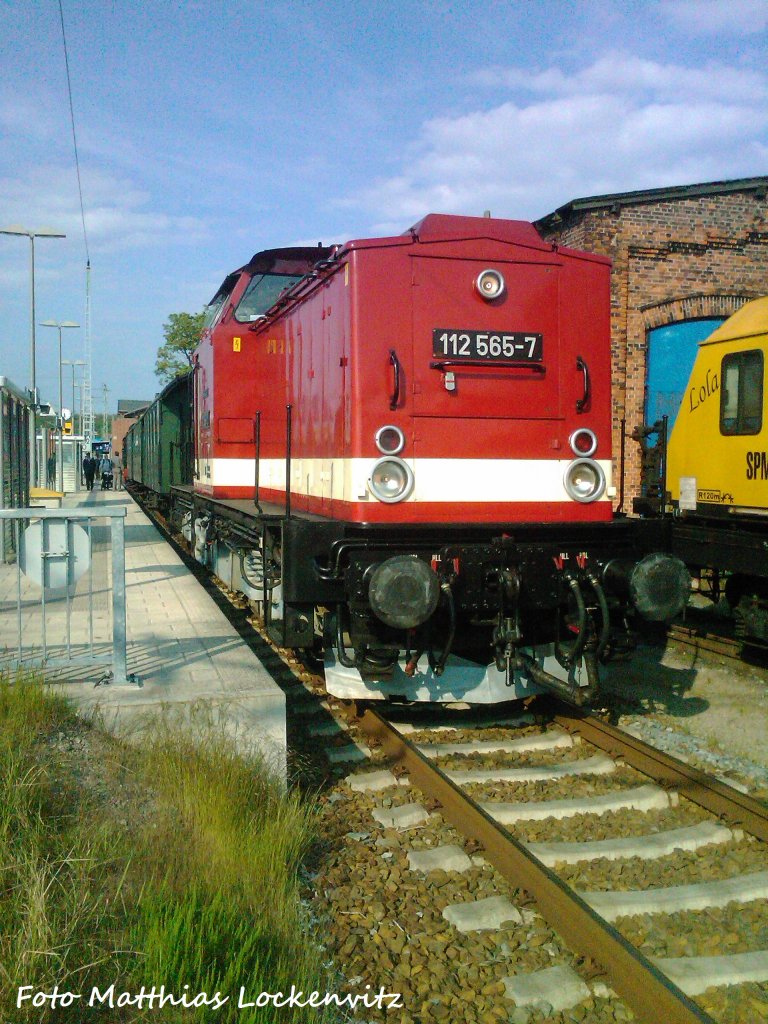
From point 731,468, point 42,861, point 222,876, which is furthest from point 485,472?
point 731,468

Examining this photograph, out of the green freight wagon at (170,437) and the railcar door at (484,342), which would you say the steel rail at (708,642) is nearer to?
the railcar door at (484,342)

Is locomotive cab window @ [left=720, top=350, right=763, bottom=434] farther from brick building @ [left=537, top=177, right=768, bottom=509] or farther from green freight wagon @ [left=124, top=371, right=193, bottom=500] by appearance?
green freight wagon @ [left=124, top=371, right=193, bottom=500]

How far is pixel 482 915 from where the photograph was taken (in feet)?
11.9

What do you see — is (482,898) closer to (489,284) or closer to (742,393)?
(489,284)

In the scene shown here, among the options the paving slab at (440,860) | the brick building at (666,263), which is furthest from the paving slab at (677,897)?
the brick building at (666,263)

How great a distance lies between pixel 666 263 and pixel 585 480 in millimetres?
10549

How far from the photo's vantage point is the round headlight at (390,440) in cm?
550

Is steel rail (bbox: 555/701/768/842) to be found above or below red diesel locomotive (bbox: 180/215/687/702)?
below

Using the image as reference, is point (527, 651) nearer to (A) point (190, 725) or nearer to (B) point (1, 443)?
(A) point (190, 725)

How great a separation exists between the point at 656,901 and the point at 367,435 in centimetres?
305

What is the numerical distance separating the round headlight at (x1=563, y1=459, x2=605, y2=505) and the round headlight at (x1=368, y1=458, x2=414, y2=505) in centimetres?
113

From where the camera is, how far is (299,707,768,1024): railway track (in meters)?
3.19

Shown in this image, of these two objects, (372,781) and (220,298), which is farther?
(220,298)

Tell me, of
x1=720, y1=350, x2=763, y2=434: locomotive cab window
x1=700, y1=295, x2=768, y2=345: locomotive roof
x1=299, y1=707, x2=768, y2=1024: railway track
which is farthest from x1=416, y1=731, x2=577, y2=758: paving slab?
x1=700, y1=295, x2=768, y2=345: locomotive roof
